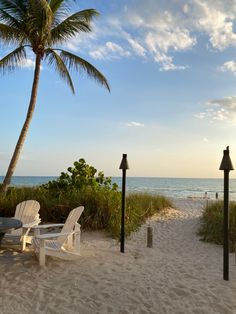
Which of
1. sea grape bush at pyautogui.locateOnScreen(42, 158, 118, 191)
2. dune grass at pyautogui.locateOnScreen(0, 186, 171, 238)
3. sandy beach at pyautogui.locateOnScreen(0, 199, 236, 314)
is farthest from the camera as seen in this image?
sea grape bush at pyautogui.locateOnScreen(42, 158, 118, 191)

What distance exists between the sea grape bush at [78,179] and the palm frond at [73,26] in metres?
4.28

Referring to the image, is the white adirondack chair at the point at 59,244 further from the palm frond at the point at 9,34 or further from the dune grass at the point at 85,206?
the palm frond at the point at 9,34

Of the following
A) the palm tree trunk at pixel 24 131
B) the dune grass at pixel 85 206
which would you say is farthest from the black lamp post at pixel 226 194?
the palm tree trunk at pixel 24 131

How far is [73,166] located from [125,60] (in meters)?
3.90

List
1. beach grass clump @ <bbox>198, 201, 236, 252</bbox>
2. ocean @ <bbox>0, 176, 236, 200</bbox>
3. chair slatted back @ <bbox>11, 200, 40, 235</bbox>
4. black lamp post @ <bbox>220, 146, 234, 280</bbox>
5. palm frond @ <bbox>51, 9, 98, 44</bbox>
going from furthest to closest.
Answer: ocean @ <bbox>0, 176, 236, 200</bbox>
palm frond @ <bbox>51, 9, 98, 44</bbox>
beach grass clump @ <bbox>198, 201, 236, 252</bbox>
chair slatted back @ <bbox>11, 200, 40, 235</bbox>
black lamp post @ <bbox>220, 146, 234, 280</bbox>

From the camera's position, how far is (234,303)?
385 centimetres

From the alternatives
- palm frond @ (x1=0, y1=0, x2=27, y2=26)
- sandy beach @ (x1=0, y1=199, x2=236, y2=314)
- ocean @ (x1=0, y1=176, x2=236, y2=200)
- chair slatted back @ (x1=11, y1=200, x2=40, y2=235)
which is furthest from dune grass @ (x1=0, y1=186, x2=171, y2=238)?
ocean @ (x1=0, y1=176, x2=236, y2=200)

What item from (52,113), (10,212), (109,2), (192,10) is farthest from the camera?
(52,113)

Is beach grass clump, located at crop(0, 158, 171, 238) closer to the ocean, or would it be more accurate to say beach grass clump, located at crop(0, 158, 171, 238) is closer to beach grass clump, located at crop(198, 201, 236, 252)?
beach grass clump, located at crop(198, 201, 236, 252)

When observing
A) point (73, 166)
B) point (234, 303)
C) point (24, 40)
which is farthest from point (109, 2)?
point (234, 303)

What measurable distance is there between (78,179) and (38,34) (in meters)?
4.91

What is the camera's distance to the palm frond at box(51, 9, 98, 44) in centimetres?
1017

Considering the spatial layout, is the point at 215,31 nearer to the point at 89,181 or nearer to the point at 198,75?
the point at 198,75

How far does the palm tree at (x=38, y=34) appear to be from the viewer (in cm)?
947
